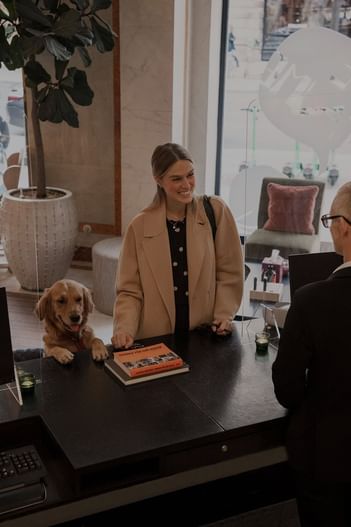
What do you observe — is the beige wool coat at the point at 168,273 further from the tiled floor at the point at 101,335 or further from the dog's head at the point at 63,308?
the tiled floor at the point at 101,335

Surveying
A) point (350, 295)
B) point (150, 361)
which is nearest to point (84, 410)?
point (150, 361)

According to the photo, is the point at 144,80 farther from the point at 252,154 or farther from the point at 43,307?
the point at 43,307

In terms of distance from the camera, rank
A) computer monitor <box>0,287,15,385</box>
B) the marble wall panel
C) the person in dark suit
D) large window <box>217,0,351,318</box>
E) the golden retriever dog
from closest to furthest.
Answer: the person in dark suit, computer monitor <box>0,287,15,385</box>, the golden retriever dog, large window <box>217,0,351,318</box>, the marble wall panel

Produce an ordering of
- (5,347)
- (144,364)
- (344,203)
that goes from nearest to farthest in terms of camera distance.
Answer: (344,203), (5,347), (144,364)

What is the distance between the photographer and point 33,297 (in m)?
2.66

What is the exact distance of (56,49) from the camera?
3.59m

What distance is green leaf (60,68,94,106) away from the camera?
148 inches

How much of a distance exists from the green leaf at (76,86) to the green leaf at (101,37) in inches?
12.8

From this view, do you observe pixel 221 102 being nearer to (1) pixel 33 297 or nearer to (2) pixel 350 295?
(1) pixel 33 297

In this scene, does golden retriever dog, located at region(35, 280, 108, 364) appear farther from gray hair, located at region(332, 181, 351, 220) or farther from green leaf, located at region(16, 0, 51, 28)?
green leaf, located at region(16, 0, 51, 28)

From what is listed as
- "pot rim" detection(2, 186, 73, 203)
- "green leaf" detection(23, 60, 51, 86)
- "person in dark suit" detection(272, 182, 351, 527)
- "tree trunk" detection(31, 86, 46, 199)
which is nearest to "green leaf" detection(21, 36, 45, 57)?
"green leaf" detection(23, 60, 51, 86)

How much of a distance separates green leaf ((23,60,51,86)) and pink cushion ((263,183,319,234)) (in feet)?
4.64

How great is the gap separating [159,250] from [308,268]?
55cm

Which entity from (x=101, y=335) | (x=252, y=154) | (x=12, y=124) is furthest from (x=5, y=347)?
(x=252, y=154)
